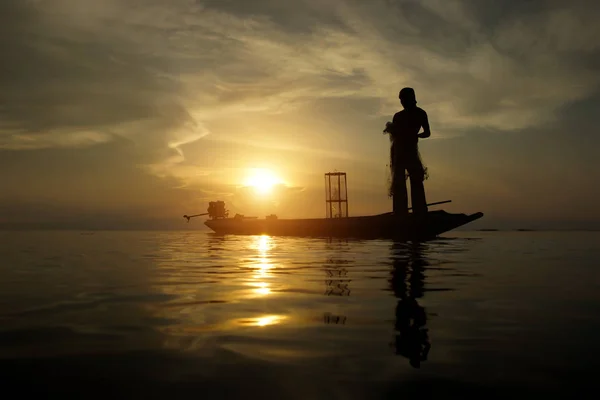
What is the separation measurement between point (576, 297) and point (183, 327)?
7.02 m

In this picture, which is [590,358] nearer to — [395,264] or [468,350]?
[468,350]

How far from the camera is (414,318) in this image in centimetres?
614

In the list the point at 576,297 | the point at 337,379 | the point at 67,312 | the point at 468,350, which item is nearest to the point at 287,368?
the point at 337,379

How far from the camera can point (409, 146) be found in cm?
3694

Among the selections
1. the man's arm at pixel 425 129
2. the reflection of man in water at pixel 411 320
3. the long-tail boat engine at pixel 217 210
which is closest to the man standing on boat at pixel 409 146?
the man's arm at pixel 425 129

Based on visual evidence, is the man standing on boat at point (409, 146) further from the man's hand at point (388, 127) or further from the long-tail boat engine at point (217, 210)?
the long-tail boat engine at point (217, 210)

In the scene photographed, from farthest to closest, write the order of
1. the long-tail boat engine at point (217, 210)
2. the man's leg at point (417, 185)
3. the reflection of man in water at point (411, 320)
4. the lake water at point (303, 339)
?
the long-tail boat engine at point (217, 210), the man's leg at point (417, 185), the reflection of man in water at point (411, 320), the lake water at point (303, 339)

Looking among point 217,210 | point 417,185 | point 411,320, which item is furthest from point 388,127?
point 217,210

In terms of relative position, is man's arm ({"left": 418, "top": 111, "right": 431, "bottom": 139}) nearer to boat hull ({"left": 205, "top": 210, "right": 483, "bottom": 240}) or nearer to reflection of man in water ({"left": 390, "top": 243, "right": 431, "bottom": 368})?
boat hull ({"left": 205, "top": 210, "right": 483, "bottom": 240})

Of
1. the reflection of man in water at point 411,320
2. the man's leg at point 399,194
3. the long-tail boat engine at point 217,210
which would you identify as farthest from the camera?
the long-tail boat engine at point 217,210

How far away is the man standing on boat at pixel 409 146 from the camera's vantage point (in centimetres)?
3638

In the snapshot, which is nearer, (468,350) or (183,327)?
(468,350)

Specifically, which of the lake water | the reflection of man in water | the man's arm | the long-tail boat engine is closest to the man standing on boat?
the man's arm

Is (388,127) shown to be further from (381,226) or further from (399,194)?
(381,226)
